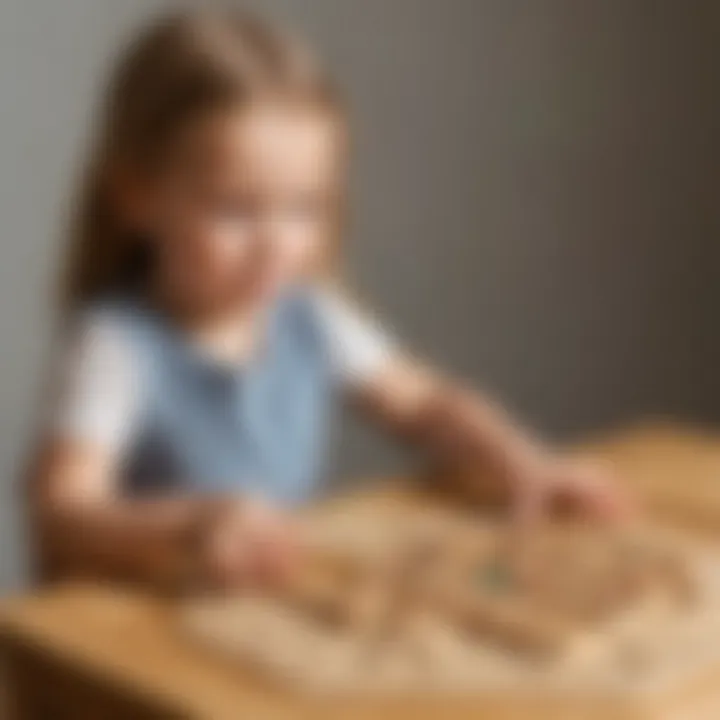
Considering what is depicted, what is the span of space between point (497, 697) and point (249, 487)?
26 cm

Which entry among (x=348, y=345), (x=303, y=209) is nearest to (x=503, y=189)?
(x=348, y=345)

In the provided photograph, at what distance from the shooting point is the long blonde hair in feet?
2.22

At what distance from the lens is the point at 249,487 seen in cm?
A: 74

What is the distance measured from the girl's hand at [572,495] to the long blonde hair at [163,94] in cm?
21

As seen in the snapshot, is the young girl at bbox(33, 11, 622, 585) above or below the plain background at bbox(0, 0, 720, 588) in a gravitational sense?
below

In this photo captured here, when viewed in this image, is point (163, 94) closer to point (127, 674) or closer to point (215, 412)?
point (215, 412)

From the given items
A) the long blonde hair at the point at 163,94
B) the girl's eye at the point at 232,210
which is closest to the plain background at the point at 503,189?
the long blonde hair at the point at 163,94

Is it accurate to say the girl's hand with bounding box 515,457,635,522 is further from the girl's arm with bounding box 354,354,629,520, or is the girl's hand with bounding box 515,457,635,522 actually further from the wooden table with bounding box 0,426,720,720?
the wooden table with bounding box 0,426,720,720

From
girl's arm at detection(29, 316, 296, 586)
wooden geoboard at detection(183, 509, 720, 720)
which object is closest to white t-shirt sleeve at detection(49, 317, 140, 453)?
girl's arm at detection(29, 316, 296, 586)

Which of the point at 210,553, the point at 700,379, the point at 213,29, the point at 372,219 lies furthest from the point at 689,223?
the point at 210,553

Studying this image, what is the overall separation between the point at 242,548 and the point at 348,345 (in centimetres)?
23

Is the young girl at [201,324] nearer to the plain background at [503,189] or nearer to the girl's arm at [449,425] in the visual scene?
the girl's arm at [449,425]

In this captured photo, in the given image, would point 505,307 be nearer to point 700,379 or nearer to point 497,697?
point 700,379

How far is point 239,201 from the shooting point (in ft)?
2.20
